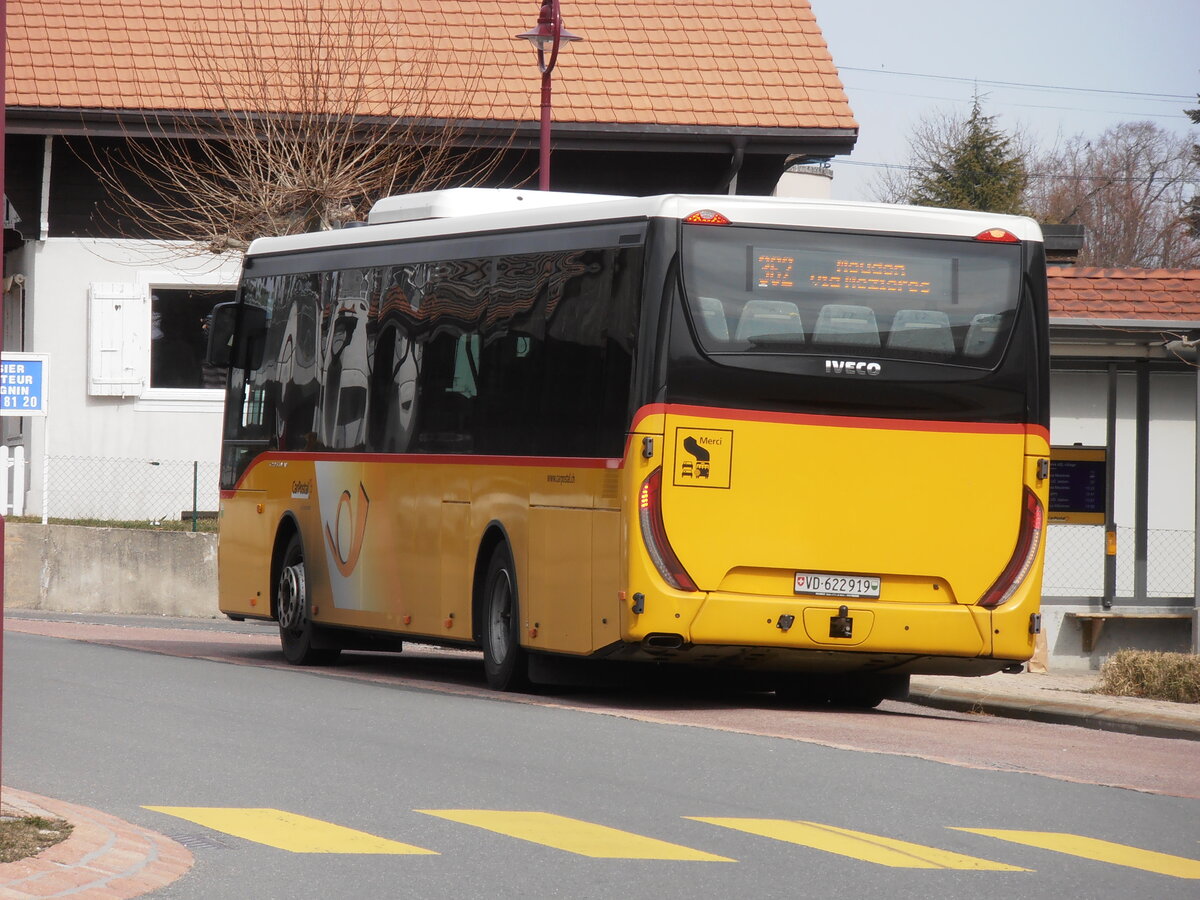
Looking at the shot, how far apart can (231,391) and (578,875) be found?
11604 millimetres

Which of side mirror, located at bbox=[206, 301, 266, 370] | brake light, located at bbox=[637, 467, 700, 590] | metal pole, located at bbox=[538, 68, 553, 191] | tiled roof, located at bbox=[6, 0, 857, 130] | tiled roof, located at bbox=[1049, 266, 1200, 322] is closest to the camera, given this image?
brake light, located at bbox=[637, 467, 700, 590]

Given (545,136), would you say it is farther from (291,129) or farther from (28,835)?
(28,835)

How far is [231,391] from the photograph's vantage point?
1839cm

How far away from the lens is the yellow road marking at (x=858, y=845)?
25.8 ft

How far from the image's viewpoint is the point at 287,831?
26.9 feet

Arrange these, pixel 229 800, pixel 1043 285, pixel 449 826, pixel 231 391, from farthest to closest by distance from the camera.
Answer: pixel 231 391, pixel 1043 285, pixel 229 800, pixel 449 826

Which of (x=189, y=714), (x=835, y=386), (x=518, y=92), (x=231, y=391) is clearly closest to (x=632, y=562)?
(x=835, y=386)

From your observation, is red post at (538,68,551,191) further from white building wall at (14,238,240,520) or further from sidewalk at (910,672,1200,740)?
sidewalk at (910,672,1200,740)

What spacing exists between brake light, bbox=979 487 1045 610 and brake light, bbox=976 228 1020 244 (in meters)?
1.59

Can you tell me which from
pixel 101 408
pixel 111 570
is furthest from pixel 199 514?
pixel 111 570

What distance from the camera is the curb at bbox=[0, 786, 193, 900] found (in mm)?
6703

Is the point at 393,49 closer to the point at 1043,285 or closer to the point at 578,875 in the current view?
the point at 1043,285

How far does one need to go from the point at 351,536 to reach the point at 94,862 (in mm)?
9153

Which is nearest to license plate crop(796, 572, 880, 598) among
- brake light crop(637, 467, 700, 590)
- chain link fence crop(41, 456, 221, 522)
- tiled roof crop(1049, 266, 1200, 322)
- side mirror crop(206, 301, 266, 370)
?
brake light crop(637, 467, 700, 590)
